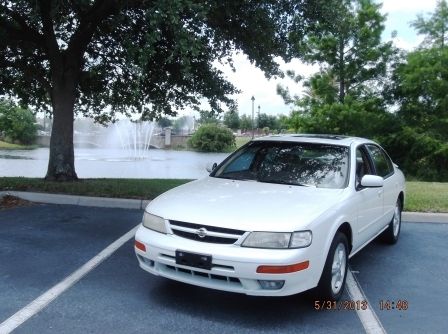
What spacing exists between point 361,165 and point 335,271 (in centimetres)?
158

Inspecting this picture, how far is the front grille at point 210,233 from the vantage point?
378cm

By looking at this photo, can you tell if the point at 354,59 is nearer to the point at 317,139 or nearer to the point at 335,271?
the point at 317,139

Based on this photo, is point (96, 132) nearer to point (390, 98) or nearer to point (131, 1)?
point (390, 98)

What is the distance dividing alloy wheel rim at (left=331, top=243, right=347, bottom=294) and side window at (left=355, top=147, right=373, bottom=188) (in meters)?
0.89

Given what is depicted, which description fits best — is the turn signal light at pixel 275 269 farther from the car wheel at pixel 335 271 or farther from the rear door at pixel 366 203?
the rear door at pixel 366 203

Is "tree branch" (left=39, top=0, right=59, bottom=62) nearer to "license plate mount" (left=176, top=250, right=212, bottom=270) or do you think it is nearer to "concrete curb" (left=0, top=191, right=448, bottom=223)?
"concrete curb" (left=0, top=191, right=448, bottom=223)

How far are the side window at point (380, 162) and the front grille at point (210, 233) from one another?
2.77 meters

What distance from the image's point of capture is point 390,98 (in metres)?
24.2

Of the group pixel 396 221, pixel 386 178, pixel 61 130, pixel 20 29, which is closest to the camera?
pixel 386 178

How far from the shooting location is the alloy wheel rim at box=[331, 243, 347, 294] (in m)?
4.19

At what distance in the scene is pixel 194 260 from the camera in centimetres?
380

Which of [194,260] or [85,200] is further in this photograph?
[85,200]

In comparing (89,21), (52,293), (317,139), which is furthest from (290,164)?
(89,21)

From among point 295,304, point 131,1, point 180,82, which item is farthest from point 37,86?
point 295,304
